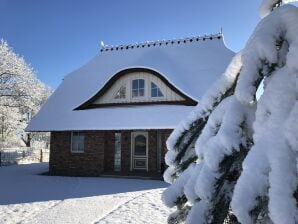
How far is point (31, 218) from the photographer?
25.8 feet

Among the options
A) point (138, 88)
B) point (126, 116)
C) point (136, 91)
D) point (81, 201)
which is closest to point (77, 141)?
point (126, 116)

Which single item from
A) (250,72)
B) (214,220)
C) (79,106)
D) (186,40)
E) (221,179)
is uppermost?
(186,40)

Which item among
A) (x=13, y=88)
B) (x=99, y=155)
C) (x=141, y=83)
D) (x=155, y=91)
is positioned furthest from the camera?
(x=13, y=88)

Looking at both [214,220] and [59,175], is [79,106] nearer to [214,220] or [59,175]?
[59,175]

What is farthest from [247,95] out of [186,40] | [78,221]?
[186,40]

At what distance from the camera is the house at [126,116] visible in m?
15.8

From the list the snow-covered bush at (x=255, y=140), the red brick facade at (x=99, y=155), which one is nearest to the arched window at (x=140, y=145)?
the red brick facade at (x=99, y=155)

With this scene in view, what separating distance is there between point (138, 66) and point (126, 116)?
258cm

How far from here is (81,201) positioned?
9.99 m

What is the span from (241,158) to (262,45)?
0.56 meters

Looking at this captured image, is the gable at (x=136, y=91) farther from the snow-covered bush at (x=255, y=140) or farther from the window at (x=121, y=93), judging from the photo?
the snow-covered bush at (x=255, y=140)

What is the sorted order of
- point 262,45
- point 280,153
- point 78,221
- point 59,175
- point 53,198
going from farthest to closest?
1. point 59,175
2. point 53,198
3. point 78,221
4. point 262,45
5. point 280,153

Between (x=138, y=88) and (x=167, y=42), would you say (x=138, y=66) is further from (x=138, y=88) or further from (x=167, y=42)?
(x=167, y=42)

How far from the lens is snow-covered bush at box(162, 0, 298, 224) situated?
1.23 meters
